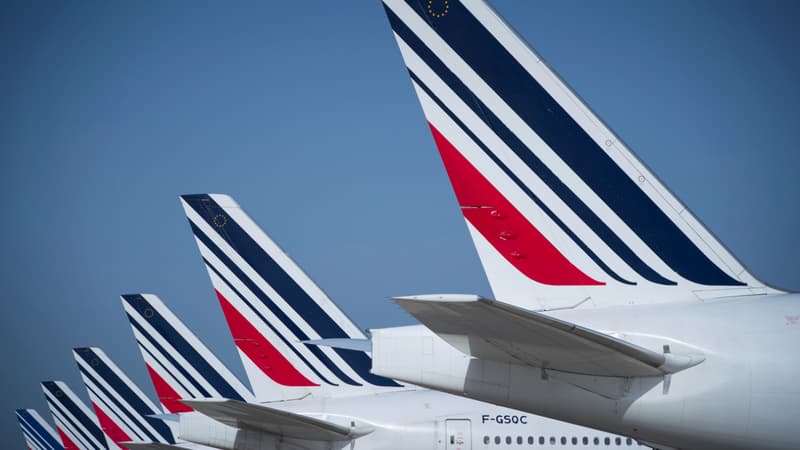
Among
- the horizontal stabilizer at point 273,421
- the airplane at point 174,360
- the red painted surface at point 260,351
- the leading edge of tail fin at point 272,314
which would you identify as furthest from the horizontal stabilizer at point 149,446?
the airplane at point 174,360

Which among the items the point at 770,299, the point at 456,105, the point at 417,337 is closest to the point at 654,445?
the point at 770,299

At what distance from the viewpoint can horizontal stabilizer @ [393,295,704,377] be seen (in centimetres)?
571

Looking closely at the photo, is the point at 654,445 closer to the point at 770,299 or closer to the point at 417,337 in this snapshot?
the point at 770,299

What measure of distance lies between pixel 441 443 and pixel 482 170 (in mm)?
8628

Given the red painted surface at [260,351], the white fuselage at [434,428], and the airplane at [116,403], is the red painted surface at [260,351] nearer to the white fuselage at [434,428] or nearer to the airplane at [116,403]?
the white fuselage at [434,428]

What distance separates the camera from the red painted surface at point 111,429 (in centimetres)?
2922

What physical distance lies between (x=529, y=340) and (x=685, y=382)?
148 centimetres

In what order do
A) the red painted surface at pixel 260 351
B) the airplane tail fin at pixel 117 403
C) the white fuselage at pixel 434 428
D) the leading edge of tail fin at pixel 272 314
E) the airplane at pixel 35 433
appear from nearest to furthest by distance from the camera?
1. the white fuselage at pixel 434 428
2. the leading edge of tail fin at pixel 272 314
3. the red painted surface at pixel 260 351
4. the airplane tail fin at pixel 117 403
5. the airplane at pixel 35 433

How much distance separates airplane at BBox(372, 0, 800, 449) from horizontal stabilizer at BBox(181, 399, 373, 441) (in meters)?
6.42

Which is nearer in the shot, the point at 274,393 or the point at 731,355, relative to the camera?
the point at 731,355

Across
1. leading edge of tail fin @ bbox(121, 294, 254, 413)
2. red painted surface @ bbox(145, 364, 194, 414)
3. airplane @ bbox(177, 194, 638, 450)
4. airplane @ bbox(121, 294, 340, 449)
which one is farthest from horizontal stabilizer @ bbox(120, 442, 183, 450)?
red painted surface @ bbox(145, 364, 194, 414)

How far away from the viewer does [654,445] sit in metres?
7.38

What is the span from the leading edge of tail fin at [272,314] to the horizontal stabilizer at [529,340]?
11.3 meters

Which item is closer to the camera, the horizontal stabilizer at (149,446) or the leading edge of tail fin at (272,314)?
the horizontal stabilizer at (149,446)
